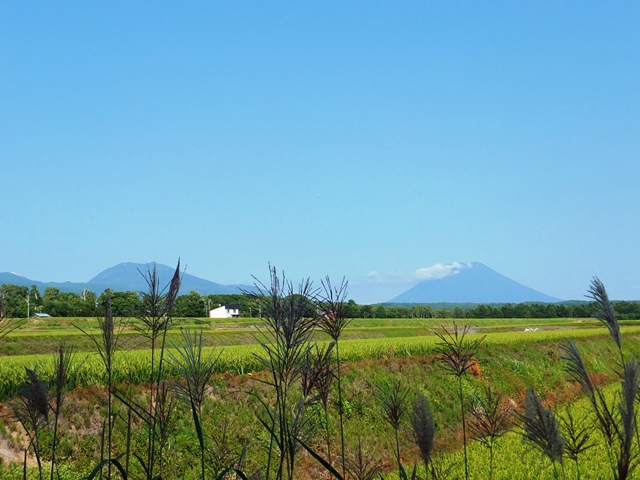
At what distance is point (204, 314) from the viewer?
336 ft

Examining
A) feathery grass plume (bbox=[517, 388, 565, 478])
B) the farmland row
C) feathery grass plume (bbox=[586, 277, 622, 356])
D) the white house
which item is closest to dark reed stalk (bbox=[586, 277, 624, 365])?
feathery grass plume (bbox=[586, 277, 622, 356])

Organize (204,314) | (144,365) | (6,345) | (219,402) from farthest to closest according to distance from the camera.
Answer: (204,314)
(6,345)
(144,365)
(219,402)

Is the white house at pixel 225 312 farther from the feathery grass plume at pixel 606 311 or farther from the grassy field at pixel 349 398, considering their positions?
the feathery grass plume at pixel 606 311

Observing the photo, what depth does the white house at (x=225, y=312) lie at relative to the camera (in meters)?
120

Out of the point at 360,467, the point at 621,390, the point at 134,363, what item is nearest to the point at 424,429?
the point at 621,390

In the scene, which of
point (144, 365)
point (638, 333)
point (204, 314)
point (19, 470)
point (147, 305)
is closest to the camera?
point (147, 305)

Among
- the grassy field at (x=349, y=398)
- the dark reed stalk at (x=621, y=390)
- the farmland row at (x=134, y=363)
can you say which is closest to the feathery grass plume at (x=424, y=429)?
the dark reed stalk at (x=621, y=390)

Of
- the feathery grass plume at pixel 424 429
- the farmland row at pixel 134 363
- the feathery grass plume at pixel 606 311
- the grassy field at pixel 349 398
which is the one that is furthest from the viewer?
the farmland row at pixel 134 363

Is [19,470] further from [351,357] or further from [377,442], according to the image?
[351,357]

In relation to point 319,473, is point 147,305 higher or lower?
higher

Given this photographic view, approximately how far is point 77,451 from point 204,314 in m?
90.7

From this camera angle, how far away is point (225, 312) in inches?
4958

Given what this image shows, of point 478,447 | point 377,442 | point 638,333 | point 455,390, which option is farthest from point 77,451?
point 638,333

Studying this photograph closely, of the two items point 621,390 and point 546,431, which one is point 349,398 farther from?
point 546,431
